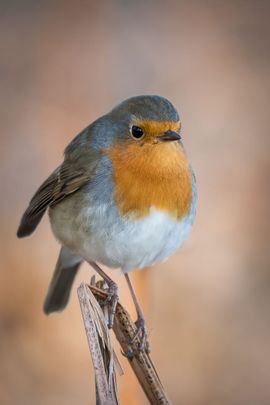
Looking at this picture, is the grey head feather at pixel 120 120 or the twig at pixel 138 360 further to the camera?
the grey head feather at pixel 120 120

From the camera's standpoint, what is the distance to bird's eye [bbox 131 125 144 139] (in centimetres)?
338

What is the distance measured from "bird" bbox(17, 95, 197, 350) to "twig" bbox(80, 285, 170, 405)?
0.10 meters

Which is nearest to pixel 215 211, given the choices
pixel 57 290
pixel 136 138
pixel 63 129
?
pixel 63 129

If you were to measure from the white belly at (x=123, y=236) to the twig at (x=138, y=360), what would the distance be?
30 centimetres

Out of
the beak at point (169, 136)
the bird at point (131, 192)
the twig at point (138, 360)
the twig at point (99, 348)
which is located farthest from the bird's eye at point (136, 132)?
the twig at point (99, 348)

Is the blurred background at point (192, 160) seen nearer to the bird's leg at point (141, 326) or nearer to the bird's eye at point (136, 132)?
the bird's leg at point (141, 326)

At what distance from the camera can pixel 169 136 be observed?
3.28 metres

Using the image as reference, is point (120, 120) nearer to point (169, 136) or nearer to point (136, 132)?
point (136, 132)

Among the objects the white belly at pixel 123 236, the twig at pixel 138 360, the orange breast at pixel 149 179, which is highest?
the orange breast at pixel 149 179

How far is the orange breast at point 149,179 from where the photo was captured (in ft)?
11.0

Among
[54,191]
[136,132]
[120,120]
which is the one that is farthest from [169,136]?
[54,191]

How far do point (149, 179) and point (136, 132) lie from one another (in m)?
0.18

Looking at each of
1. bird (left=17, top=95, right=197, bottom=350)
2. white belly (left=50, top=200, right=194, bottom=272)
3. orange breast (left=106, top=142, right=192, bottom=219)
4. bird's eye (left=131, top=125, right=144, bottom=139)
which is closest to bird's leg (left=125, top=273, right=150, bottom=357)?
bird (left=17, top=95, right=197, bottom=350)

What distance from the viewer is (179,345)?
15.4 feet
